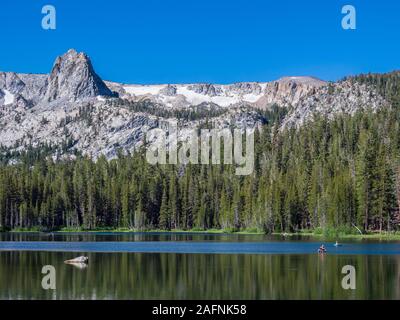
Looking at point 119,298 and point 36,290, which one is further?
point 36,290

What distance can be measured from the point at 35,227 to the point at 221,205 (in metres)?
55.5

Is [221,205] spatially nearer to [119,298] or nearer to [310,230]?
[310,230]

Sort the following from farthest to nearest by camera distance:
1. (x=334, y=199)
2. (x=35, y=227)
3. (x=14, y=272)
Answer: (x=35, y=227) → (x=334, y=199) → (x=14, y=272)

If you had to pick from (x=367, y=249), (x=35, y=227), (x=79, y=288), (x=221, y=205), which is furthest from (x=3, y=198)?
(x=79, y=288)

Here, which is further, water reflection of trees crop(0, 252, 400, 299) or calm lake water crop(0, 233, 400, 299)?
calm lake water crop(0, 233, 400, 299)

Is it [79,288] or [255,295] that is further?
[79,288]

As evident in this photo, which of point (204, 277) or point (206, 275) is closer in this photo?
point (204, 277)

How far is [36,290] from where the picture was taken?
50000 millimetres

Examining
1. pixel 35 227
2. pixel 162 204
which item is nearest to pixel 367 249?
pixel 162 204

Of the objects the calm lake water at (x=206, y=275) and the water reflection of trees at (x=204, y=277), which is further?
the calm lake water at (x=206, y=275)
